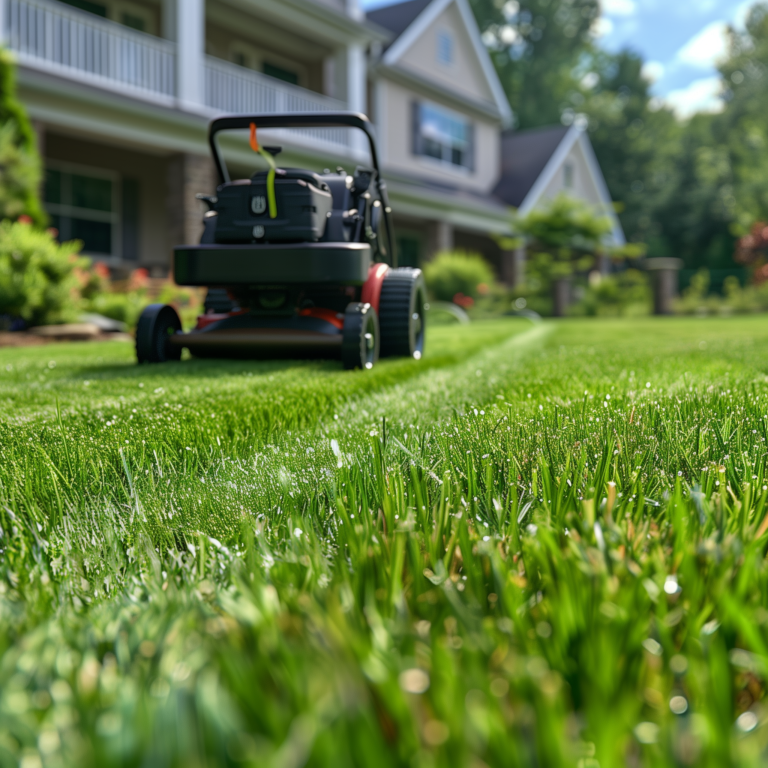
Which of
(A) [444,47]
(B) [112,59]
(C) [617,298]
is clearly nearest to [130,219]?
(B) [112,59]

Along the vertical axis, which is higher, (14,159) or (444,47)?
(444,47)

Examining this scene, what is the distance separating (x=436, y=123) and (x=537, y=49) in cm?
2507

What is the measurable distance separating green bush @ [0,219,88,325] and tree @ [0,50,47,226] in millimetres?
829

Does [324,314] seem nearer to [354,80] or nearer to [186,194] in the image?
[186,194]

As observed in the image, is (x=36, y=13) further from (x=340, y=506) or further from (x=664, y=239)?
(x=664, y=239)

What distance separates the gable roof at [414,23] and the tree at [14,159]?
12.0m

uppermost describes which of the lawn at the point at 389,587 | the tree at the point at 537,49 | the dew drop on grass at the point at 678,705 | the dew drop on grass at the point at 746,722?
the tree at the point at 537,49

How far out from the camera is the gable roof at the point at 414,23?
20.9m

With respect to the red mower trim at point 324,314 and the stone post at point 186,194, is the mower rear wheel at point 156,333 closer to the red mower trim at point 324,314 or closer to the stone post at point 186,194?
the red mower trim at point 324,314

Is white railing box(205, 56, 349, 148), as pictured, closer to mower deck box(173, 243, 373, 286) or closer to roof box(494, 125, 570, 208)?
mower deck box(173, 243, 373, 286)

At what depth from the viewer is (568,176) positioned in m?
29.7

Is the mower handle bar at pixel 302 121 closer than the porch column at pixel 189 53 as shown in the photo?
Yes

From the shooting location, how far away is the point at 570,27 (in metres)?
44.8

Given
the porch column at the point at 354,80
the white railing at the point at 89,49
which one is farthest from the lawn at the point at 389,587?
the porch column at the point at 354,80
